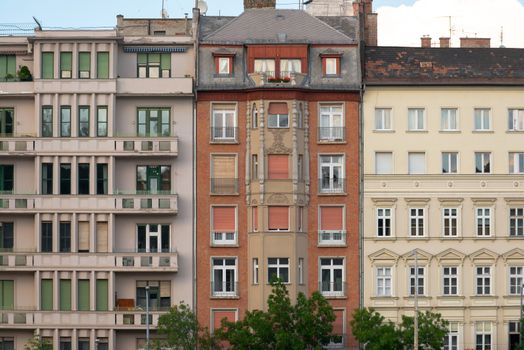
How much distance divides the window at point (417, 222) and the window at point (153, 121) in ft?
50.3

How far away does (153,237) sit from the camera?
363 ft

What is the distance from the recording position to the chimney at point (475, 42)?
119500mm

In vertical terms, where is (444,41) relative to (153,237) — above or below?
above

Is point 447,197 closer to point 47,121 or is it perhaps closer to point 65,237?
point 65,237

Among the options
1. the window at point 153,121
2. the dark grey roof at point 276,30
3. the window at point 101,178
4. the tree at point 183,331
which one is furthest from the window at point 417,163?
the window at point 101,178

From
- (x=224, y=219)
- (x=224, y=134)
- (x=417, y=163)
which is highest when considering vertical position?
(x=224, y=134)

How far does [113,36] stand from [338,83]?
1362 centimetres

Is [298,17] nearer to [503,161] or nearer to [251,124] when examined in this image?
[251,124]

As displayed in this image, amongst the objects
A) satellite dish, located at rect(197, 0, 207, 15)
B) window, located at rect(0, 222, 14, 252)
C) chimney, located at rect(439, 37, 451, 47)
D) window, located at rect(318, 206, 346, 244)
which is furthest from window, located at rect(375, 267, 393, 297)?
window, located at rect(0, 222, 14, 252)

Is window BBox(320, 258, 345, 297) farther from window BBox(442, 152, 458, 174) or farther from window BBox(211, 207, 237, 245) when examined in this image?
window BBox(442, 152, 458, 174)

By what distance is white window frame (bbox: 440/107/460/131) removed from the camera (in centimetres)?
11219

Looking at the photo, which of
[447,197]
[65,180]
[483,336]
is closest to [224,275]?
[65,180]

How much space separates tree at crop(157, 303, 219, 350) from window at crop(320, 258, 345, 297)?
8305mm

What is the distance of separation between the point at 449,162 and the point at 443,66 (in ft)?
19.3
